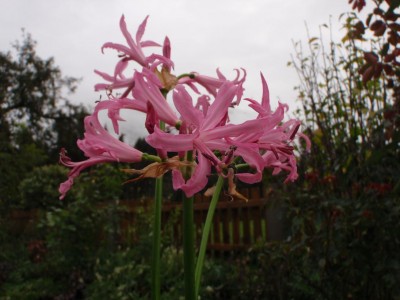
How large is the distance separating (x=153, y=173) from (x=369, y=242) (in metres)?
2.44

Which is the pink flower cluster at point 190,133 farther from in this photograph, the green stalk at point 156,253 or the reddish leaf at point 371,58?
the reddish leaf at point 371,58

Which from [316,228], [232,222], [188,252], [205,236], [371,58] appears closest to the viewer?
[188,252]

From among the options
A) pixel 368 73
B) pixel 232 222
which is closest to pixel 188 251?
pixel 368 73

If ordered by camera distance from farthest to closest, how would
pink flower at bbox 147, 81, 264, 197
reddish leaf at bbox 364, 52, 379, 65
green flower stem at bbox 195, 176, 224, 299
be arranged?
1. reddish leaf at bbox 364, 52, 379, 65
2. green flower stem at bbox 195, 176, 224, 299
3. pink flower at bbox 147, 81, 264, 197

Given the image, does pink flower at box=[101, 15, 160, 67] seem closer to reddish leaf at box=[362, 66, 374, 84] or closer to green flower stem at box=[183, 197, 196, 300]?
green flower stem at box=[183, 197, 196, 300]

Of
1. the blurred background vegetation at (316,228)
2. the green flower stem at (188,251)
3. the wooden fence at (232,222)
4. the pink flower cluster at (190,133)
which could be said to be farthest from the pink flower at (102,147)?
the wooden fence at (232,222)

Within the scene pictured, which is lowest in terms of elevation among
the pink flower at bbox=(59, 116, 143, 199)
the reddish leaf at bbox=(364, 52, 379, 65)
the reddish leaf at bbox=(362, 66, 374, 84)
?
the pink flower at bbox=(59, 116, 143, 199)

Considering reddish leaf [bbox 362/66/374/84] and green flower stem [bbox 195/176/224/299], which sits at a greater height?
reddish leaf [bbox 362/66/374/84]

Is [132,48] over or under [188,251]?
over

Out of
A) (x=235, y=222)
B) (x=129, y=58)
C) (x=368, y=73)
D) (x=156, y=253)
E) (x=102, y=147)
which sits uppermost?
(x=368, y=73)

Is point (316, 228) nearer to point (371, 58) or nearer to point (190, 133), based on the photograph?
point (371, 58)

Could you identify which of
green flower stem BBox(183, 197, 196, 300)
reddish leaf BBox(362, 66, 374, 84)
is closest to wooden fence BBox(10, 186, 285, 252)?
reddish leaf BBox(362, 66, 374, 84)

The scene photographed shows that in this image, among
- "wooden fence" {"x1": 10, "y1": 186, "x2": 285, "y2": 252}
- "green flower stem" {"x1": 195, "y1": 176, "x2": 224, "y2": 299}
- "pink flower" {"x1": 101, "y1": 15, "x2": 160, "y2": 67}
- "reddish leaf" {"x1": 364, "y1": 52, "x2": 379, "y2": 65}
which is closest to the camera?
"green flower stem" {"x1": 195, "y1": 176, "x2": 224, "y2": 299}

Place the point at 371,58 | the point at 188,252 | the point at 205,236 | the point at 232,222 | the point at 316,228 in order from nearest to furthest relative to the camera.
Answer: the point at 188,252 → the point at 205,236 → the point at 371,58 → the point at 316,228 → the point at 232,222
